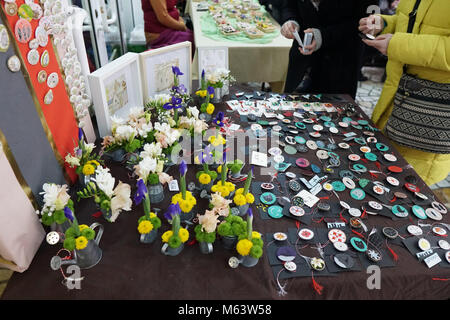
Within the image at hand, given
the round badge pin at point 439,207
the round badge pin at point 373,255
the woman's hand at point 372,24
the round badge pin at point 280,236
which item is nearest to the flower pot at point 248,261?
the round badge pin at point 280,236

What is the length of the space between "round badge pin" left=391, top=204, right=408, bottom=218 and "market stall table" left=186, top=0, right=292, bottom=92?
185 cm

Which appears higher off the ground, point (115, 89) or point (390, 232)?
point (115, 89)

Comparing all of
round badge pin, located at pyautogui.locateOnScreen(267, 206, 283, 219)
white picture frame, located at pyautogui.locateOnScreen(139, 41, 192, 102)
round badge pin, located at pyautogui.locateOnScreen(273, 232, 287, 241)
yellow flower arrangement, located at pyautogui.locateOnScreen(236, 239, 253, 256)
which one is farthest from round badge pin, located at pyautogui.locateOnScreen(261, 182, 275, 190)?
white picture frame, located at pyautogui.locateOnScreen(139, 41, 192, 102)

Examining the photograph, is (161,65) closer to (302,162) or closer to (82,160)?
(82,160)

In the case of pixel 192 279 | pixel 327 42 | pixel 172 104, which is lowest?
pixel 192 279

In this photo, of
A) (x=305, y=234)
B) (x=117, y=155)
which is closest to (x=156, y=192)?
(x=117, y=155)

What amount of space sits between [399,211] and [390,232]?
12cm

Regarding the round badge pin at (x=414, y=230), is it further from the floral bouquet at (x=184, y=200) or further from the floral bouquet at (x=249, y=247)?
the floral bouquet at (x=184, y=200)

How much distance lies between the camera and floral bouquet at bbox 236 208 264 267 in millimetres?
822

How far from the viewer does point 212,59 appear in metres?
1.68

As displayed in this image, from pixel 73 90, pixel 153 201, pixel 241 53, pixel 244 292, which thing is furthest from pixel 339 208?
pixel 241 53

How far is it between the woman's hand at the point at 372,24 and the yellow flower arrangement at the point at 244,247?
1.32 metres

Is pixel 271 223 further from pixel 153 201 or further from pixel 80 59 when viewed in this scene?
pixel 80 59

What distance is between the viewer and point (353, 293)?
33.1 inches
